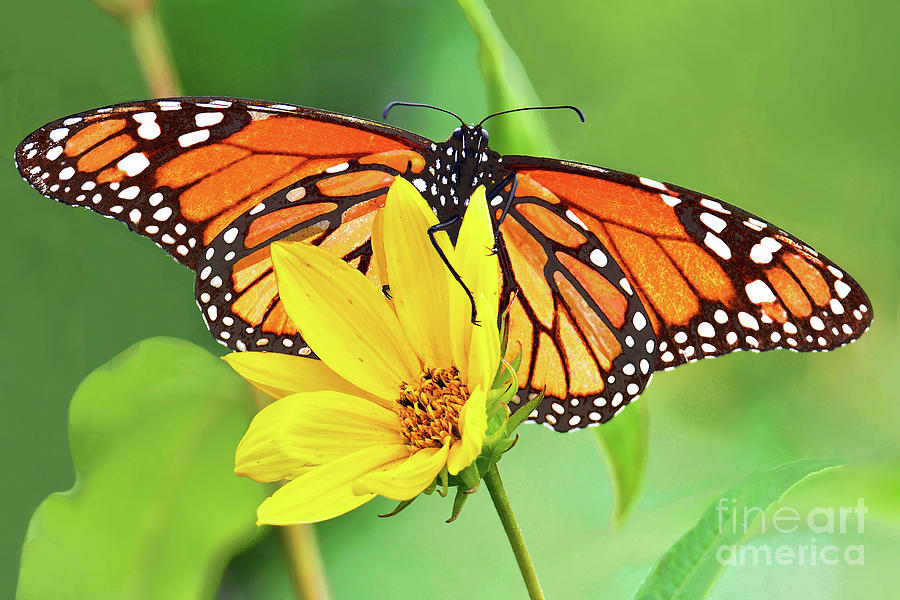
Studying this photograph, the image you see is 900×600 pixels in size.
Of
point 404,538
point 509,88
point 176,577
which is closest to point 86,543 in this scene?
point 176,577

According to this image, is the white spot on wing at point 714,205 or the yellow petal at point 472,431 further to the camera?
the white spot on wing at point 714,205

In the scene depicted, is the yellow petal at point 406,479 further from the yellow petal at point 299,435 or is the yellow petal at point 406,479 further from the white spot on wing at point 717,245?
the white spot on wing at point 717,245

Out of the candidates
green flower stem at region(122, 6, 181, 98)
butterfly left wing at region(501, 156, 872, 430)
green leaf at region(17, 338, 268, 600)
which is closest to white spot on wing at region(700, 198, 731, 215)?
butterfly left wing at region(501, 156, 872, 430)

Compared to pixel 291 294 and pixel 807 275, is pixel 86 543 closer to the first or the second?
pixel 291 294

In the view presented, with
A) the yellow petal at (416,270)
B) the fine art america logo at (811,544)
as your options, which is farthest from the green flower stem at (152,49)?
the fine art america logo at (811,544)

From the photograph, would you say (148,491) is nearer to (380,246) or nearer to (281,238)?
(281,238)

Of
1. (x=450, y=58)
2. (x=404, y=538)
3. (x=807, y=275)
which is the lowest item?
(x=404, y=538)

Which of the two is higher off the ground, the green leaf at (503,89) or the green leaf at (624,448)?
the green leaf at (503,89)

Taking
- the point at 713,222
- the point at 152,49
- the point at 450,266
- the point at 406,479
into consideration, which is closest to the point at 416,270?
the point at 450,266
